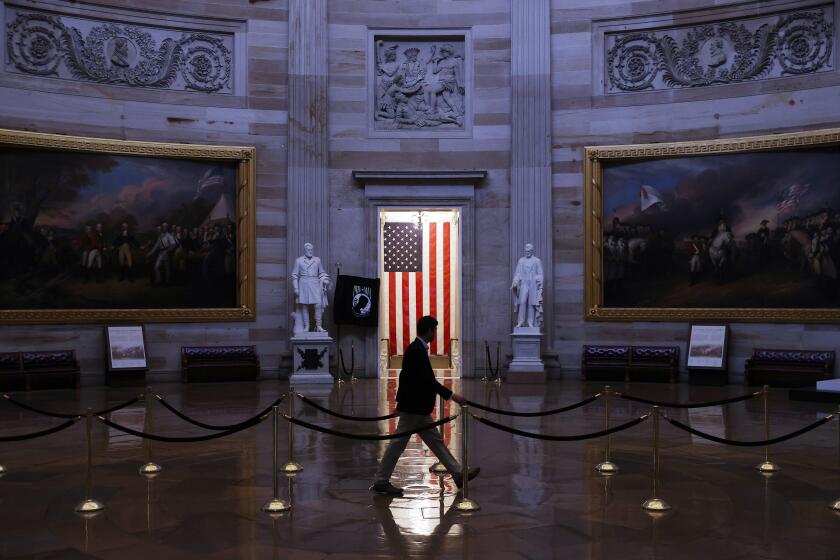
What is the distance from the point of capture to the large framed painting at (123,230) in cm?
1967

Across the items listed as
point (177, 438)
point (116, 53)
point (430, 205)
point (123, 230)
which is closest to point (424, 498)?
point (177, 438)

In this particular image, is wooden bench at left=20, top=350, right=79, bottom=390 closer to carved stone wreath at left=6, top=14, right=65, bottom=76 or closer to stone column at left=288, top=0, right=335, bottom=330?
stone column at left=288, top=0, right=335, bottom=330

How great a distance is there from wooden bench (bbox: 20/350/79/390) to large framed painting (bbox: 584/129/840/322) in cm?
1284

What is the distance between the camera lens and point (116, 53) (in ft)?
68.9

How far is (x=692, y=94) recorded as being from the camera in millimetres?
21344

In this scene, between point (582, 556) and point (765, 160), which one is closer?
point (582, 556)

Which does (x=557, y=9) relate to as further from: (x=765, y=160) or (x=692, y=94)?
(x=765, y=160)

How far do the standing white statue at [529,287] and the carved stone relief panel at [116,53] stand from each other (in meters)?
9.00

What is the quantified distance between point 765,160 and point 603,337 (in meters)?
5.91

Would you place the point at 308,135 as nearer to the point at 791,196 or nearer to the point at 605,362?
the point at 605,362

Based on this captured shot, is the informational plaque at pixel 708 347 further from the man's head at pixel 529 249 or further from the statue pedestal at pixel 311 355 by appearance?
the statue pedestal at pixel 311 355

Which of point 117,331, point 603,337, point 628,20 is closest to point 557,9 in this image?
point 628,20

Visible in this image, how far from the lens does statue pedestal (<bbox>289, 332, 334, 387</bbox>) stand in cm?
2028

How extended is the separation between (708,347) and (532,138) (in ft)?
23.0
